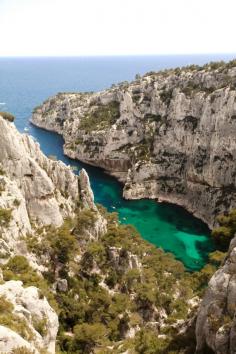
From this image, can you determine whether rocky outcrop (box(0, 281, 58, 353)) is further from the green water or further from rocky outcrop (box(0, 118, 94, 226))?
the green water

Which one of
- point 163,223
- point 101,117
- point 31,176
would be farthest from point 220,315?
point 101,117

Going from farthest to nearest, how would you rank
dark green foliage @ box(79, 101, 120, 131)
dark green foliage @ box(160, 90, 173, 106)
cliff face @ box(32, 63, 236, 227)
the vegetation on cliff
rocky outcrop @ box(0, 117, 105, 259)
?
dark green foliage @ box(79, 101, 120, 131) → dark green foliage @ box(160, 90, 173, 106) → cliff face @ box(32, 63, 236, 227) → rocky outcrop @ box(0, 117, 105, 259) → the vegetation on cliff

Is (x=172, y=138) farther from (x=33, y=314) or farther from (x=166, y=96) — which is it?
(x=33, y=314)

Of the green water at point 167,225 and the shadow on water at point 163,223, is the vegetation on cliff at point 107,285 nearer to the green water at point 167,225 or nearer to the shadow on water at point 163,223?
the green water at point 167,225

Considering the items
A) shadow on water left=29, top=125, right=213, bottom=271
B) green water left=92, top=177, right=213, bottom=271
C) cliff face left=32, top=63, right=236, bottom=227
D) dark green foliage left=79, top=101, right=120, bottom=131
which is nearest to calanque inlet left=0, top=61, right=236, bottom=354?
cliff face left=32, top=63, right=236, bottom=227

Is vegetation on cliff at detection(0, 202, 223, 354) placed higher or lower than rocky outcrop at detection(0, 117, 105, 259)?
lower

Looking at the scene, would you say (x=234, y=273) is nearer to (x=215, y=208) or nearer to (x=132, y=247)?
(x=132, y=247)

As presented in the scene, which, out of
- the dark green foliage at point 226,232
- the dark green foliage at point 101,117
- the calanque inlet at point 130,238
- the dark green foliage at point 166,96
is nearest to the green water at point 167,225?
the calanque inlet at point 130,238

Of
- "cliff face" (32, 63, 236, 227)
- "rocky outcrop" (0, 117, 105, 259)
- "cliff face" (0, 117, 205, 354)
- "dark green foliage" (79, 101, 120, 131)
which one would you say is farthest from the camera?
"dark green foliage" (79, 101, 120, 131)

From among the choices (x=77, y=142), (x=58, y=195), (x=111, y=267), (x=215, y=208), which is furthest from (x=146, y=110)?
(x=111, y=267)
